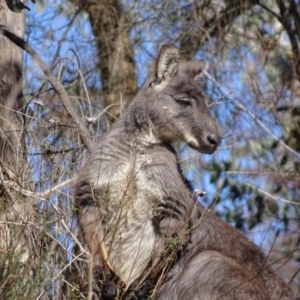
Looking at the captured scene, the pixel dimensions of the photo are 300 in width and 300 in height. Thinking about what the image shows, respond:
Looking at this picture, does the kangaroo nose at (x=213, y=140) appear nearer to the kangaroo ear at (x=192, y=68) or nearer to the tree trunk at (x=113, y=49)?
the kangaroo ear at (x=192, y=68)

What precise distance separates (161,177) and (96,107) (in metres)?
2.33

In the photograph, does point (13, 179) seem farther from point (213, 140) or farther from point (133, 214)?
point (213, 140)

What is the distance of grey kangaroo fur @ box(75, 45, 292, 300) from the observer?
6.77 meters

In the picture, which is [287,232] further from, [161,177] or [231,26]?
[161,177]

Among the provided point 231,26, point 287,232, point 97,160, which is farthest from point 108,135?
point 231,26

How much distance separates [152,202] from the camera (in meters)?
6.90

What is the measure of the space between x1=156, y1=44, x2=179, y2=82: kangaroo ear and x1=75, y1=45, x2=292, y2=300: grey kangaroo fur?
5 centimetres

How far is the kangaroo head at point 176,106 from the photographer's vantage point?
7.26 m

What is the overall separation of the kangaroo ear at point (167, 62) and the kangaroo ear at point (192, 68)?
96 mm

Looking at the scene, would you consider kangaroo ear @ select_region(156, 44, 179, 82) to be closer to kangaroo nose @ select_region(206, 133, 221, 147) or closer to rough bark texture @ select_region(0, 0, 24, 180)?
kangaroo nose @ select_region(206, 133, 221, 147)

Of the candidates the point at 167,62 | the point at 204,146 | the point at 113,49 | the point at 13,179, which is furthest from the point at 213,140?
the point at 113,49

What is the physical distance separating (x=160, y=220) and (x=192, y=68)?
1393 millimetres

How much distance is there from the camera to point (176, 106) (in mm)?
7402

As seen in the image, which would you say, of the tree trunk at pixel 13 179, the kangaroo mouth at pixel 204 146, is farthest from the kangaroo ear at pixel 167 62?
the tree trunk at pixel 13 179
